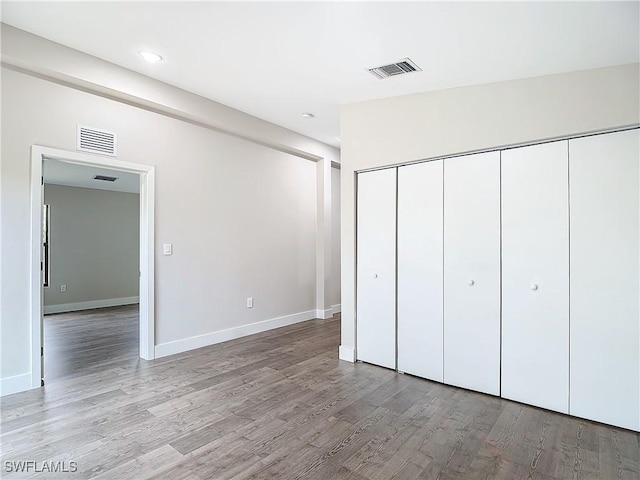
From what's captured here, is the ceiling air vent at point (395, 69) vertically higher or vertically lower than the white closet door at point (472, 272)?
higher

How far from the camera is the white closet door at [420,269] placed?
3.38m

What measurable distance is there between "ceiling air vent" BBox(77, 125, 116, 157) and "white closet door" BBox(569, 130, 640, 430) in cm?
407

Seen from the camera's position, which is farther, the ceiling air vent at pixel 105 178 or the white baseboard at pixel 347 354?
the ceiling air vent at pixel 105 178

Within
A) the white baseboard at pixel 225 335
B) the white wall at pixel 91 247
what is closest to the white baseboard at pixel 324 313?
the white baseboard at pixel 225 335

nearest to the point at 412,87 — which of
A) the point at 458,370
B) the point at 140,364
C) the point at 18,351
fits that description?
the point at 458,370

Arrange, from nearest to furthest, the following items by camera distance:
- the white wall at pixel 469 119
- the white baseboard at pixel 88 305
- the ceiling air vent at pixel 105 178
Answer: the white wall at pixel 469 119, the ceiling air vent at pixel 105 178, the white baseboard at pixel 88 305

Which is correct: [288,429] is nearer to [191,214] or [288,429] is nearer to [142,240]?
[142,240]

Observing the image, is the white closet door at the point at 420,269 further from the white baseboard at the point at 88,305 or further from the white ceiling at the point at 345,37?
the white baseboard at the point at 88,305

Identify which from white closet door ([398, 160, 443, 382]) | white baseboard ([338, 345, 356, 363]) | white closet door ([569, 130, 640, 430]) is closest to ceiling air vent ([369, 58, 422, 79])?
white closet door ([398, 160, 443, 382])

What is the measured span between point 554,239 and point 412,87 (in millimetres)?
1831

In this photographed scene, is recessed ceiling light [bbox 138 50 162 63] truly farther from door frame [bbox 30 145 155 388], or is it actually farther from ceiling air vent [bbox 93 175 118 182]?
ceiling air vent [bbox 93 175 118 182]

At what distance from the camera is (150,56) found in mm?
3094

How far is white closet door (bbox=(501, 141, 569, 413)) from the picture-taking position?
276cm

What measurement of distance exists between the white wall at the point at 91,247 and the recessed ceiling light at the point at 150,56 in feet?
17.9
